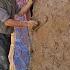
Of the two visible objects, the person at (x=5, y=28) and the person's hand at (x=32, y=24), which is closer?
the person's hand at (x=32, y=24)

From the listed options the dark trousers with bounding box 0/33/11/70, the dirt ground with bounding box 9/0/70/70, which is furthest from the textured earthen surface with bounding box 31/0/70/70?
the dark trousers with bounding box 0/33/11/70

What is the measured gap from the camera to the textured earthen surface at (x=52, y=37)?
231 cm

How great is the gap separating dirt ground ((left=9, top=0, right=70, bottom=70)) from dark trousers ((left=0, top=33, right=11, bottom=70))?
383mm

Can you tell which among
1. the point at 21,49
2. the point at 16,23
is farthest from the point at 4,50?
the point at 16,23

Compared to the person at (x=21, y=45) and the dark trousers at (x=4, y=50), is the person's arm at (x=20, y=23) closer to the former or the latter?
the person at (x=21, y=45)

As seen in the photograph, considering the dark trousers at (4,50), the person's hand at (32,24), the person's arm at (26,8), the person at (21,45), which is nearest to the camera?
the person's hand at (32,24)

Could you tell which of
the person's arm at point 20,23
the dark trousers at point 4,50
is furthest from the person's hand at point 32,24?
the dark trousers at point 4,50

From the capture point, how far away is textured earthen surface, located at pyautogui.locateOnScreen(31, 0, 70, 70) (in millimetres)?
2312

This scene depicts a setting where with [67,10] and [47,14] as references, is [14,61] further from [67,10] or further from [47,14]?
[67,10]

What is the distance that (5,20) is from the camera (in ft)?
8.83

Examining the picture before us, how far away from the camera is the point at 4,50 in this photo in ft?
9.55

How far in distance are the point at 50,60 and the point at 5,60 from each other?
2.13 feet

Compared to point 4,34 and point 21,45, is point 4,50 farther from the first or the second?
point 21,45

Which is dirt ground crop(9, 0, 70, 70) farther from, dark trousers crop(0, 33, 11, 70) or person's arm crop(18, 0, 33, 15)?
dark trousers crop(0, 33, 11, 70)
